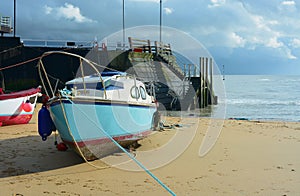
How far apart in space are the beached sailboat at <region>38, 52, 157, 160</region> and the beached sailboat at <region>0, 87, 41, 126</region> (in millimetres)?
4613

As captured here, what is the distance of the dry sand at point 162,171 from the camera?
20.6 ft

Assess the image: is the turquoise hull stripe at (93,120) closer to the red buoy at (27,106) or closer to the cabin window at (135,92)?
the cabin window at (135,92)

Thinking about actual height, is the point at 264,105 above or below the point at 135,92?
below

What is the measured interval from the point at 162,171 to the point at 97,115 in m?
1.85

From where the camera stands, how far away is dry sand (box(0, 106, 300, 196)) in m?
6.29

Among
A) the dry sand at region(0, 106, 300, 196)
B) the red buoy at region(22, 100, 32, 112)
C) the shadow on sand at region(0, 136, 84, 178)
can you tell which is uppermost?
the red buoy at region(22, 100, 32, 112)

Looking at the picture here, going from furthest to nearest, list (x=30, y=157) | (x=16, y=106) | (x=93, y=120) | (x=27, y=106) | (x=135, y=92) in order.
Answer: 1. (x=27, y=106)
2. (x=16, y=106)
3. (x=135, y=92)
4. (x=30, y=157)
5. (x=93, y=120)

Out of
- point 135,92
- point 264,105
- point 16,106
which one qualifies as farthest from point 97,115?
point 264,105

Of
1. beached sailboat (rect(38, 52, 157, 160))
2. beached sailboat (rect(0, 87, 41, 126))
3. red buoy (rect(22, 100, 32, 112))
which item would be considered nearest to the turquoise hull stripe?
beached sailboat (rect(38, 52, 157, 160))

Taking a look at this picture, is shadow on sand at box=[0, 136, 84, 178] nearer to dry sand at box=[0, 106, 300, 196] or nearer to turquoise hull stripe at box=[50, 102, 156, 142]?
dry sand at box=[0, 106, 300, 196]

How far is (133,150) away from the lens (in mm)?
9438

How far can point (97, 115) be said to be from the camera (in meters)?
7.41

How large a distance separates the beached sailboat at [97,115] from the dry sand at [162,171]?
0.52 meters

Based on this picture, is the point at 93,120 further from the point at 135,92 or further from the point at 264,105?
the point at 264,105
